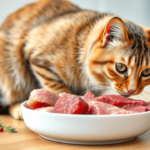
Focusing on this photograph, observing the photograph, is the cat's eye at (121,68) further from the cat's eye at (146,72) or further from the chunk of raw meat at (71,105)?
the chunk of raw meat at (71,105)

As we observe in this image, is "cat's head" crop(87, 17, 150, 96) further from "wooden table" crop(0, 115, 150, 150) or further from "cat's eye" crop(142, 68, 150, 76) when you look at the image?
"wooden table" crop(0, 115, 150, 150)

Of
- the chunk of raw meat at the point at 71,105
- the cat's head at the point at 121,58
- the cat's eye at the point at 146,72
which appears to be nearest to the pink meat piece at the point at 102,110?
the chunk of raw meat at the point at 71,105

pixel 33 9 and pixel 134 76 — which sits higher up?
pixel 33 9

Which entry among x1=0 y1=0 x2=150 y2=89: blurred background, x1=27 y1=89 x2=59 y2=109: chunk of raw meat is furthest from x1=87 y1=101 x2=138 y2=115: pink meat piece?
x1=0 y1=0 x2=150 y2=89: blurred background

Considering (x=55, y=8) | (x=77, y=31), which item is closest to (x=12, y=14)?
(x=55, y=8)

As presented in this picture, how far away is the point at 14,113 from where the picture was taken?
1.06 meters

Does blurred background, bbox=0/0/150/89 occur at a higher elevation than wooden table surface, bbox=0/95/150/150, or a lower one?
higher

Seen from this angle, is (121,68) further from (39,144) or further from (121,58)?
(39,144)

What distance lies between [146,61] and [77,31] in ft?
1.27

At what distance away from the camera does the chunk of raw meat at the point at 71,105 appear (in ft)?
2.00

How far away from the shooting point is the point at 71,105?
63 centimetres

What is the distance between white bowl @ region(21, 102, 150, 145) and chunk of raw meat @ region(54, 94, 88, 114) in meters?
0.04

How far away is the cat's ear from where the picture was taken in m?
1.03

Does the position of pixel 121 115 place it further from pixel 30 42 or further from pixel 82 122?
pixel 30 42
